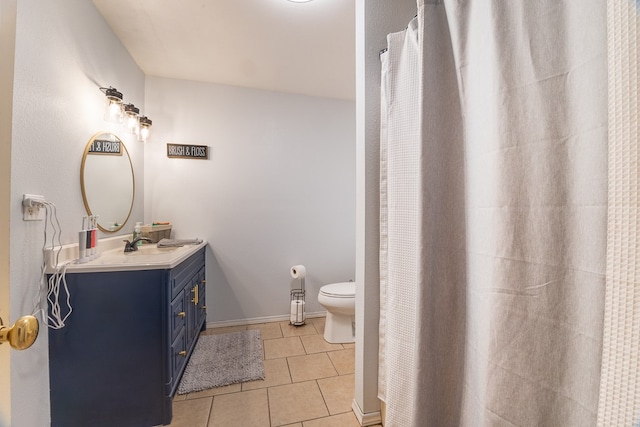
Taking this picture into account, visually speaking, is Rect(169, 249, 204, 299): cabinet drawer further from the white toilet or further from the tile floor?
the white toilet

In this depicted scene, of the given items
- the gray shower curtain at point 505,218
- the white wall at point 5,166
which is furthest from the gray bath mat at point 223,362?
the white wall at point 5,166

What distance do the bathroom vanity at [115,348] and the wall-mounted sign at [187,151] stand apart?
131 centimetres

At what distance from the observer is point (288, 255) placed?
9.05 ft

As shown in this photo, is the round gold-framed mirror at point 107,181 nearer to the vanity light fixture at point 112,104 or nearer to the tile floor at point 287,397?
the vanity light fixture at point 112,104

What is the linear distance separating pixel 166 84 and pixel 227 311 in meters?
2.30

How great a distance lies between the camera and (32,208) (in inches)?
46.1

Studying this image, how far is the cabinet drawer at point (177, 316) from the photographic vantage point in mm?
1488

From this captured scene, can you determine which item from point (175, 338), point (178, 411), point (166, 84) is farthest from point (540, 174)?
point (166, 84)

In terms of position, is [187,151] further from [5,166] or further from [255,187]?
[5,166]

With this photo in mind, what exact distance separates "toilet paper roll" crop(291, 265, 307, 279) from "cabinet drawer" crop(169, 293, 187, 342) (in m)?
1.06

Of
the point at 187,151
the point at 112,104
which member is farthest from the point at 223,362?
the point at 112,104

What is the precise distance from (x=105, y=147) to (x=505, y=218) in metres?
2.33

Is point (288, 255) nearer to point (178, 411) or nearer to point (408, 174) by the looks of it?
point (178, 411)

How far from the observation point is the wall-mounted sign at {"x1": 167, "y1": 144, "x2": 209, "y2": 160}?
2441 millimetres
